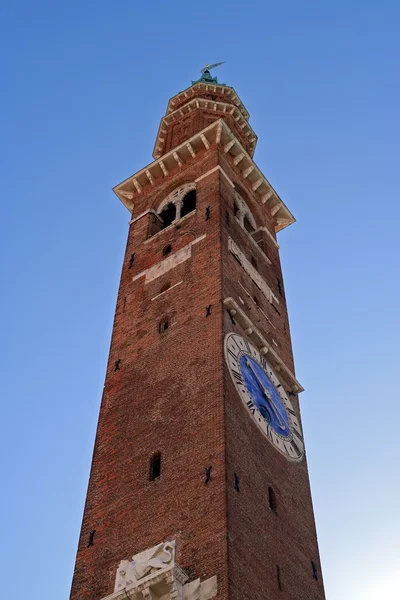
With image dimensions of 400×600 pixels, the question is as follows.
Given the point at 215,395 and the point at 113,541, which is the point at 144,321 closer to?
the point at 215,395

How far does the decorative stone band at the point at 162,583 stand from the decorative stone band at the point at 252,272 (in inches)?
469

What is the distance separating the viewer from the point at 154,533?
19266 millimetres

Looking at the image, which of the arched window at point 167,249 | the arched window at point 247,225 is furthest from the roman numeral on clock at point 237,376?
the arched window at point 247,225

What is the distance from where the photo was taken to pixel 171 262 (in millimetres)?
28328

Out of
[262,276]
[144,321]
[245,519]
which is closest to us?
[245,519]

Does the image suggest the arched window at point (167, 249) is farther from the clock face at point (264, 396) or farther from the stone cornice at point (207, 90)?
the stone cornice at point (207, 90)

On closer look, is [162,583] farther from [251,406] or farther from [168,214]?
[168,214]

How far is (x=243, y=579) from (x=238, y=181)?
19.2 meters

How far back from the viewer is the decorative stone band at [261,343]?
81.3 feet

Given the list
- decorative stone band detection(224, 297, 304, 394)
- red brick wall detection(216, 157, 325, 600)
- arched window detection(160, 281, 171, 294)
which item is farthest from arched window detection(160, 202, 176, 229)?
decorative stone band detection(224, 297, 304, 394)

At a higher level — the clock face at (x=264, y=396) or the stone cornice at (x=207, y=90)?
the stone cornice at (x=207, y=90)

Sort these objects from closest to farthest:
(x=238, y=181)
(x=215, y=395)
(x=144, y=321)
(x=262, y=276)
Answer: (x=215, y=395), (x=144, y=321), (x=262, y=276), (x=238, y=181)

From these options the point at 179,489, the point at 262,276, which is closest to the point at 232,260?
the point at 262,276

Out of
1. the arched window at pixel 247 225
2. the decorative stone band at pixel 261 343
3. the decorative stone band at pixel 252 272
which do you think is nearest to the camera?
the decorative stone band at pixel 261 343
